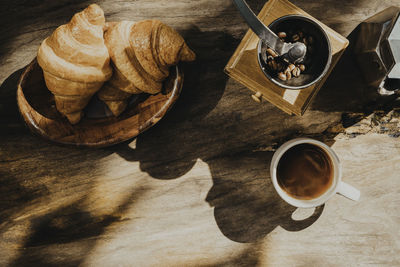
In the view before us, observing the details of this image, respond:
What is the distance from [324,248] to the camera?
954 mm

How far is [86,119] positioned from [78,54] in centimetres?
22

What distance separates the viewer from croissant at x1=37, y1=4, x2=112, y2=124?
728 millimetres

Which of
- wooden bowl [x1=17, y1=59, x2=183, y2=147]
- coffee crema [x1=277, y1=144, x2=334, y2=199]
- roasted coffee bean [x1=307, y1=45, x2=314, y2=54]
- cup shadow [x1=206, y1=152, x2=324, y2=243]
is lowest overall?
cup shadow [x1=206, y1=152, x2=324, y2=243]

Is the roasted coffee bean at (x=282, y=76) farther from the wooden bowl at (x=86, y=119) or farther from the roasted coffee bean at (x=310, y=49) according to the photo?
the wooden bowl at (x=86, y=119)

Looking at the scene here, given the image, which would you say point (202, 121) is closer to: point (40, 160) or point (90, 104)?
point (90, 104)

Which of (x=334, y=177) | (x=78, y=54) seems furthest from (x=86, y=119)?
(x=334, y=177)

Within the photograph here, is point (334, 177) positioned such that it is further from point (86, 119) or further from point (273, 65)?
point (86, 119)

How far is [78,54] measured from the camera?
726mm

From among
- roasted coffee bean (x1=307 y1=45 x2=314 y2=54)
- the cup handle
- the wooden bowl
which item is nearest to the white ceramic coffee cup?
the cup handle

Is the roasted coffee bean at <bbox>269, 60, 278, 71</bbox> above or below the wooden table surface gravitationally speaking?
above

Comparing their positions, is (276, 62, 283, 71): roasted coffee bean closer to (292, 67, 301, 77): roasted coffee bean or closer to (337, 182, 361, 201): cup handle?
(292, 67, 301, 77): roasted coffee bean

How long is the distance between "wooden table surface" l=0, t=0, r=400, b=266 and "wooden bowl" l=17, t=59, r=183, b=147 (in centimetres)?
9

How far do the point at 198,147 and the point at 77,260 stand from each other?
0.63 meters

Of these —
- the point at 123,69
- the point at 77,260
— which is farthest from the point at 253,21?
the point at 77,260
